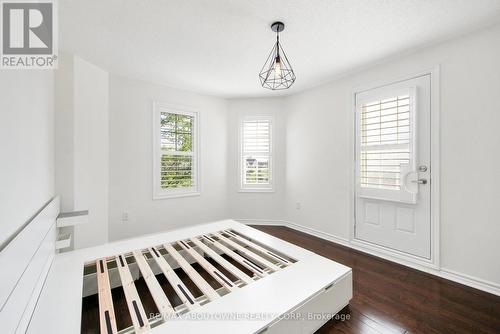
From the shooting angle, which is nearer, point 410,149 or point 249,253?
point 249,253

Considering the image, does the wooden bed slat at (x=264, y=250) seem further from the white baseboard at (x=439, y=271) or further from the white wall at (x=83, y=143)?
the white wall at (x=83, y=143)

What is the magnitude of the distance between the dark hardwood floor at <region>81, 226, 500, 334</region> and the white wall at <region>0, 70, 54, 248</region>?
1012 mm

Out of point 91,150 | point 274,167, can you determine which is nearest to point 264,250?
point 274,167

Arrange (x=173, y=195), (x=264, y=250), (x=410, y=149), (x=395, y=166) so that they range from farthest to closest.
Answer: (x=173, y=195) → (x=395, y=166) → (x=410, y=149) → (x=264, y=250)

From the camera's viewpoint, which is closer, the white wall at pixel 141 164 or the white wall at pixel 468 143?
the white wall at pixel 468 143

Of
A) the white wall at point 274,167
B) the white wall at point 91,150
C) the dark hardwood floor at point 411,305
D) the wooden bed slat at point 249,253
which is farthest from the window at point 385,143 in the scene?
the white wall at point 91,150

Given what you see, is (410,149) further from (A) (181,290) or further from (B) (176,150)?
(B) (176,150)

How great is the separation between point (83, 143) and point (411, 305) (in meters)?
3.71

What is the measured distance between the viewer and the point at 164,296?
3.96 feet

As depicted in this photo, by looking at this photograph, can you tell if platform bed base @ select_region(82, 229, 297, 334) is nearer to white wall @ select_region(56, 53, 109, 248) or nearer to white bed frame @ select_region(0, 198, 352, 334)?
white bed frame @ select_region(0, 198, 352, 334)

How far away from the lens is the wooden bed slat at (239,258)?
149cm

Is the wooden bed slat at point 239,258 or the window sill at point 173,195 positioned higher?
the window sill at point 173,195

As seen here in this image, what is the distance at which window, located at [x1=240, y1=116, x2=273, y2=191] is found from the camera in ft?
13.2

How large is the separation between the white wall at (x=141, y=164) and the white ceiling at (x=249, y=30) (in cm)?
47
